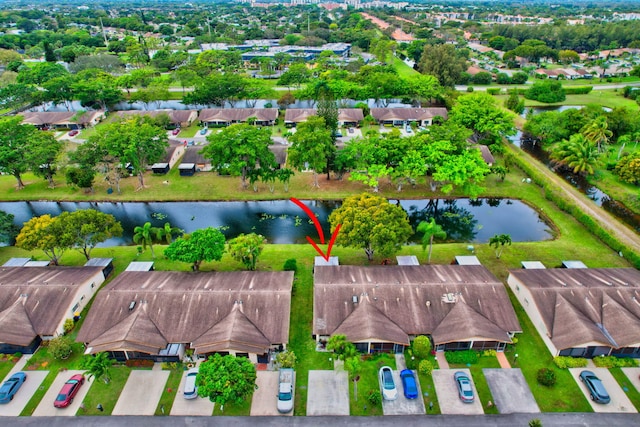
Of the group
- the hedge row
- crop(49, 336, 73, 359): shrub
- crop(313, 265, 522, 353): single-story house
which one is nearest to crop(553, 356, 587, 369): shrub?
crop(313, 265, 522, 353): single-story house

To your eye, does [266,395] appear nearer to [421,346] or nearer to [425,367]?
[425,367]

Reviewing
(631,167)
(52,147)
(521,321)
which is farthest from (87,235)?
(631,167)

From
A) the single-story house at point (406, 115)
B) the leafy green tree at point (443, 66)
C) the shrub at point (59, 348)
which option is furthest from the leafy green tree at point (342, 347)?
the leafy green tree at point (443, 66)

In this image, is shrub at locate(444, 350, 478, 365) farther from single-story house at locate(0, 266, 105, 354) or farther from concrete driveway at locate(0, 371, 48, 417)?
single-story house at locate(0, 266, 105, 354)

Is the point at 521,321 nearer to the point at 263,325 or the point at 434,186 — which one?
the point at 263,325

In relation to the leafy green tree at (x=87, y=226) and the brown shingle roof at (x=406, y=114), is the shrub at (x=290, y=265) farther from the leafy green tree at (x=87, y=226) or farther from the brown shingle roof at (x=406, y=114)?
the brown shingle roof at (x=406, y=114)
